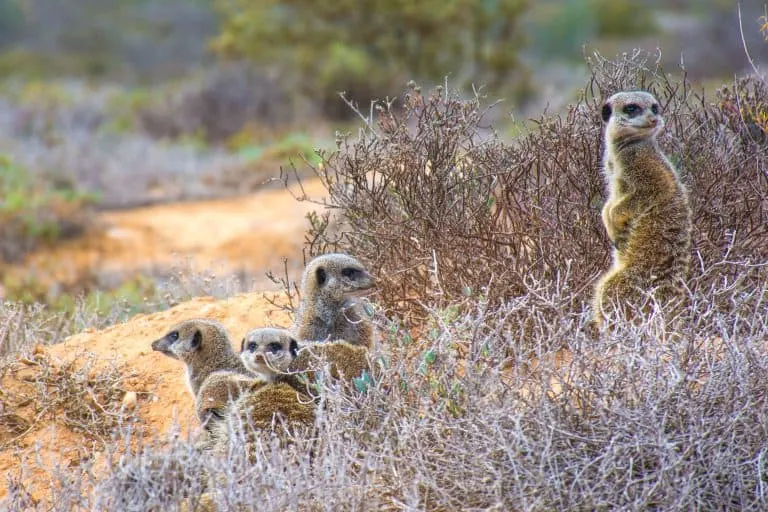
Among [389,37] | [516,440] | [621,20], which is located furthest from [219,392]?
[621,20]

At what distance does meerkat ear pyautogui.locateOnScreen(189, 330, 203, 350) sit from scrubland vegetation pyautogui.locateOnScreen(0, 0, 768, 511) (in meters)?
0.52

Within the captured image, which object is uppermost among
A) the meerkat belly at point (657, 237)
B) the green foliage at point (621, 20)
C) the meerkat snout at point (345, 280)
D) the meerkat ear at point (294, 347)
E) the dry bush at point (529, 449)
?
the green foliage at point (621, 20)

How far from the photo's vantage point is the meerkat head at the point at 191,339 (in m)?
5.69

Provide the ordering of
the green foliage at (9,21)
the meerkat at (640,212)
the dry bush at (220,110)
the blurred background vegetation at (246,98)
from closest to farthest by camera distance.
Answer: the meerkat at (640,212)
the blurred background vegetation at (246,98)
the dry bush at (220,110)
the green foliage at (9,21)

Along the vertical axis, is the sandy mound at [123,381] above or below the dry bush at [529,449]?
above

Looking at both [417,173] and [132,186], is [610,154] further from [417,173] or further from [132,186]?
[132,186]

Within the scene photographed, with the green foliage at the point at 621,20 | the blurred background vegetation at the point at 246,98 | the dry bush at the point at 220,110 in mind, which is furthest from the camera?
the green foliage at the point at 621,20

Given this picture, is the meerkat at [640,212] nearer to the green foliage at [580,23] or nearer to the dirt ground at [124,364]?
the dirt ground at [124,364]

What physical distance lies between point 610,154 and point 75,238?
973 centimetres

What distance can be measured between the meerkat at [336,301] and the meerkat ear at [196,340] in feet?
1.70

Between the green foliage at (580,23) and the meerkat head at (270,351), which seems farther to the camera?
the green foliage at (580,23)

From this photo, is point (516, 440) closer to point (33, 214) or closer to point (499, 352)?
point (499, 352)

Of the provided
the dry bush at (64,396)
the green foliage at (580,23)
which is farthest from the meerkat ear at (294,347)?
the green foliage at (580,23)

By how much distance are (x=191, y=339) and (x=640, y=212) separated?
242cm
